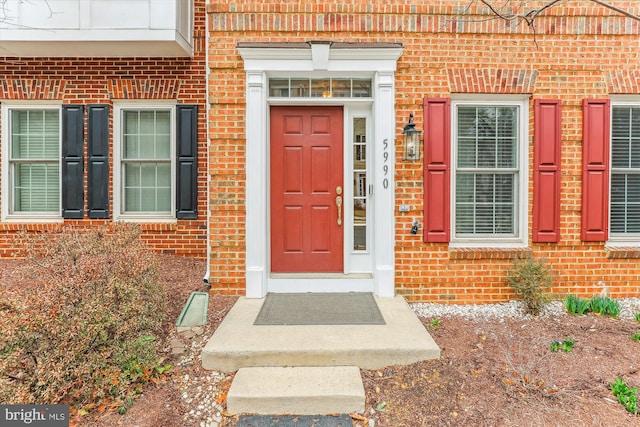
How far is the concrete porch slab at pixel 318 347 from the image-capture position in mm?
3129

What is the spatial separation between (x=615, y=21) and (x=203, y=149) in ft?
19.0

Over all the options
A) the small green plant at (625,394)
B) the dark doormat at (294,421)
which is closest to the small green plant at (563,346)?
the small green plant at (625,394)

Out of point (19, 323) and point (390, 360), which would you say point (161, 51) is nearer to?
point (19, 323)

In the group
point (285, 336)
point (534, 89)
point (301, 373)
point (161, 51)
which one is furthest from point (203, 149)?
point (534, 89)

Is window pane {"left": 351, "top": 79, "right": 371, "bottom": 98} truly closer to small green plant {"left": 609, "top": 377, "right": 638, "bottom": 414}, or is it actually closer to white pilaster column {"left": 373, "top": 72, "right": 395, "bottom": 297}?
white pilaster column {"left": 373, "top": 72, "right": 395, "bottom": 297}

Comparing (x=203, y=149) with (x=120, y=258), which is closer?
(x=120, y=258)

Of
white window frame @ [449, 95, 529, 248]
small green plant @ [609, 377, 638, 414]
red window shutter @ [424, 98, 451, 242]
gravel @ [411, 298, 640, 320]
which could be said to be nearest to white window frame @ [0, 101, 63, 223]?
red window shutter @ [424, 98, 451, 242]

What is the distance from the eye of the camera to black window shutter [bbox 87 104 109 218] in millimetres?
5824

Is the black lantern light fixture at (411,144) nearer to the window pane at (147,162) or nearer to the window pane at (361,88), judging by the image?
the window pane at (361,88)

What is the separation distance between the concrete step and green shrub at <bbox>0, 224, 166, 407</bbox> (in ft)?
2.80

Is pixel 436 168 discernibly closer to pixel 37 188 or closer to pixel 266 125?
pixel 266 125

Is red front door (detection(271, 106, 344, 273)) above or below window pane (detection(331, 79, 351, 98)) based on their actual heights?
below

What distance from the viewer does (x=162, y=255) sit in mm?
5871

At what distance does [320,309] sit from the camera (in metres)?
4.09
